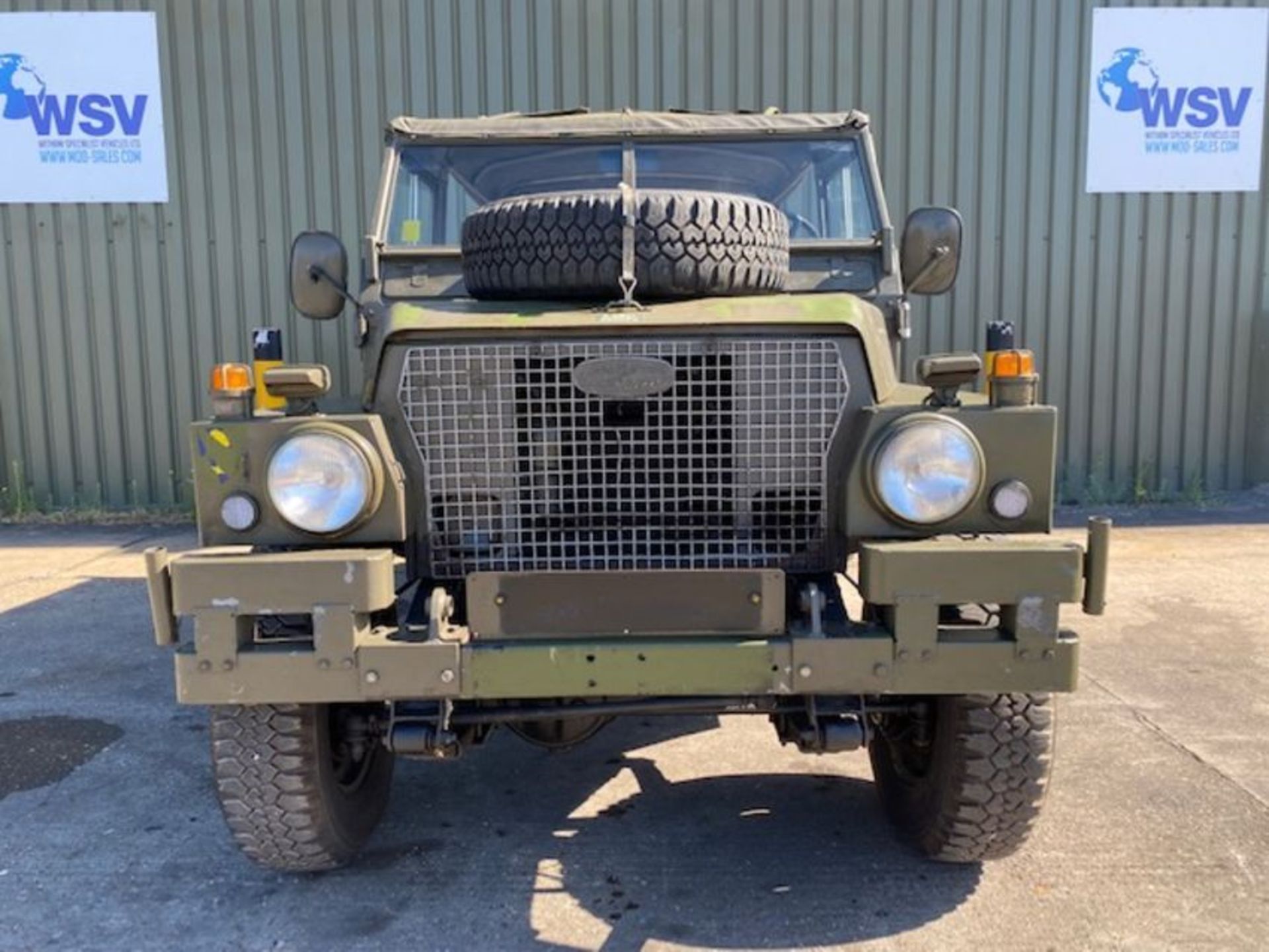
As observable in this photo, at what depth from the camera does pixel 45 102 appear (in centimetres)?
867

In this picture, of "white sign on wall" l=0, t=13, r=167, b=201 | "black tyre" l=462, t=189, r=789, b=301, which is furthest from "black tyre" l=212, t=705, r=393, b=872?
"white sign on wall" l=0, t=13, r=167, b=201

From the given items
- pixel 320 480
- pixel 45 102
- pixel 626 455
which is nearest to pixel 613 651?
pixel 626 455

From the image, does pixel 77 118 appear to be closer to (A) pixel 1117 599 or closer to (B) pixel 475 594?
(B) pixel 475 594

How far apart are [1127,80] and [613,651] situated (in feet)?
26.6

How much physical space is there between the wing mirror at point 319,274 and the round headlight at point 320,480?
1.28 metres

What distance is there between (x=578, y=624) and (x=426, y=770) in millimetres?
1634

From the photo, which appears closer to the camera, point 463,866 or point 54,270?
point 463,866

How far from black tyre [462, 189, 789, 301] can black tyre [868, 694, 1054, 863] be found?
4.50 feet

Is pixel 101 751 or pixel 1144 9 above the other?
pixel 1144 9

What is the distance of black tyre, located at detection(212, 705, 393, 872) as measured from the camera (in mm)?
2932

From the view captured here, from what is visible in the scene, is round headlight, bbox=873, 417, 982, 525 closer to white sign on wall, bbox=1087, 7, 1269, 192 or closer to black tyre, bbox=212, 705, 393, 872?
black tyre, bbox=212, 705, 393, 872

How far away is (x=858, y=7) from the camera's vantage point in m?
8.61

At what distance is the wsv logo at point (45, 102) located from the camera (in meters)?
8.66

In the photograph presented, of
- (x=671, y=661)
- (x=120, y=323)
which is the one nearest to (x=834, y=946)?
(x=671, y=661)
